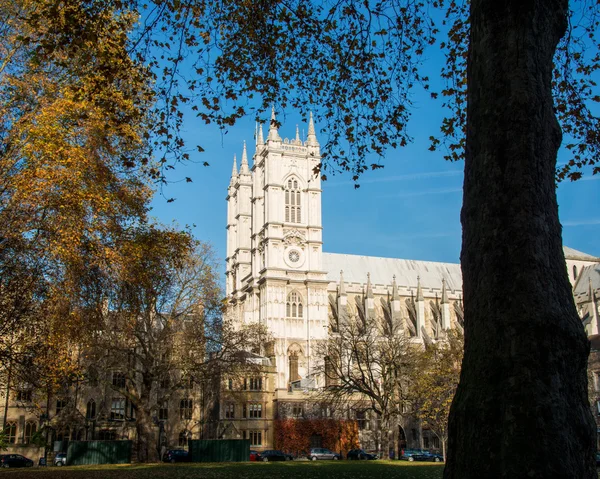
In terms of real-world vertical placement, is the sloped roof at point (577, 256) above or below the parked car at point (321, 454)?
above

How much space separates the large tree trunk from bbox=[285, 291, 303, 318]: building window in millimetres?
63187

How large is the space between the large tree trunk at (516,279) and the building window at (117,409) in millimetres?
52145

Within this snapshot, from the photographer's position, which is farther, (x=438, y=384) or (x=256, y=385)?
(x=256, y=385)

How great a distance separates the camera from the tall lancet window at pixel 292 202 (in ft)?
244

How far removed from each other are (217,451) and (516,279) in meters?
30.8

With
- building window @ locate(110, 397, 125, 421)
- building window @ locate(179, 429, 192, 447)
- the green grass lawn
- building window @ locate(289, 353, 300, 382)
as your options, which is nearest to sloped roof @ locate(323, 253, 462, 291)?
building window @ locate(289, 353, 300, 382)

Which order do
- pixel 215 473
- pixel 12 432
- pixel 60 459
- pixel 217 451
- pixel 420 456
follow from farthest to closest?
pixel 12 432, pixel 420 456, pixel 60 459, pixel 217 451, pixel 215 473

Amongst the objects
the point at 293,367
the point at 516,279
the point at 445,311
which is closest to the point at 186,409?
the point at 293,367

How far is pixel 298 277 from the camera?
235 ft

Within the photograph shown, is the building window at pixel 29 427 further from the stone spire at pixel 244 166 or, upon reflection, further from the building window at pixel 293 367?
the stone spire at pixel 244 166

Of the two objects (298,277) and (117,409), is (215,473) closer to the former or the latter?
(117,409)

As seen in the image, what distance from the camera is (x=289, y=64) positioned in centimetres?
1453

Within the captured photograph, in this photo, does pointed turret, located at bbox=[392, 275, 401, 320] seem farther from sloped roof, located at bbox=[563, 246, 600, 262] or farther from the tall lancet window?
sloped roof, located at bbox=[563, 246, 600, 262]

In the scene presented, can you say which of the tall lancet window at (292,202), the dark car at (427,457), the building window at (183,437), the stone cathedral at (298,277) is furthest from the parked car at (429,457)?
the tall lancet window at (292,202)
